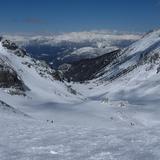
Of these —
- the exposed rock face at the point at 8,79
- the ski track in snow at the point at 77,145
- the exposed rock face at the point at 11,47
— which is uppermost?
the exposed rock face at the point at 11,47

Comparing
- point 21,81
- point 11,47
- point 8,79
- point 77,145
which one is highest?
point 11,47

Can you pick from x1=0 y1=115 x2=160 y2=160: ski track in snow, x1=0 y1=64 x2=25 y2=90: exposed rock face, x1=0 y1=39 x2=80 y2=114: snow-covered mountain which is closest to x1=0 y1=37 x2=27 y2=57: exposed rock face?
x1=0 y1=39 x2=80 y2=114: snow-covered mountain

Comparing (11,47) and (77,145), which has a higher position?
(11,47)

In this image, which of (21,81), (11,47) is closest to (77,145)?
(21,81)

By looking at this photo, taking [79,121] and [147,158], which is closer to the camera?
[147,158]

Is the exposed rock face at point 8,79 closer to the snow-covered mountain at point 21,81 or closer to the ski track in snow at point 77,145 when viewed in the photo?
the snow-covered mountain at point 21,81

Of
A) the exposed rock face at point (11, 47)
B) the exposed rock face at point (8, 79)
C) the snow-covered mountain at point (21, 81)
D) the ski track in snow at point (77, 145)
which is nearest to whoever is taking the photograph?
the ski track in snow at point (77, 145)

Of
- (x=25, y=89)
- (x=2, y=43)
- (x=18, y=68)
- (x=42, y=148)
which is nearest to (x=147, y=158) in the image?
(x=42, y=148)

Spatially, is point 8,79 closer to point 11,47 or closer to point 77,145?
point 11,47

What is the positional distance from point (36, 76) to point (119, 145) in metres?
57.6

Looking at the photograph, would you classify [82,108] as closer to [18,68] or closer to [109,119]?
[109,119]

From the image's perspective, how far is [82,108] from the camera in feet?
137

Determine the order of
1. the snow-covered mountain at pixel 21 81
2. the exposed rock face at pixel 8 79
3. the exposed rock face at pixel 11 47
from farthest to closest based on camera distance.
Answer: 1. the exposed rock face at pixel 11 47
2. the exposed rock face at pixel 8 79
3. the snow-covered mountain at pixel 21 81

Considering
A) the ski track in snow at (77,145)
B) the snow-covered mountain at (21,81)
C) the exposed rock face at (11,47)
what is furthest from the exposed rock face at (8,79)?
the ski track in snow at (77,145)
